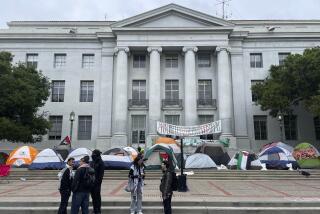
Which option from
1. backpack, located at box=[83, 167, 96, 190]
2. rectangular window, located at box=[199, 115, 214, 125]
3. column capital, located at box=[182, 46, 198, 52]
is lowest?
backpack, located at box=[83, 167, 96, 190]

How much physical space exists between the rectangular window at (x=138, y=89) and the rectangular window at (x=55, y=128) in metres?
8.79

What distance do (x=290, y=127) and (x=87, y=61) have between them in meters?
24.7

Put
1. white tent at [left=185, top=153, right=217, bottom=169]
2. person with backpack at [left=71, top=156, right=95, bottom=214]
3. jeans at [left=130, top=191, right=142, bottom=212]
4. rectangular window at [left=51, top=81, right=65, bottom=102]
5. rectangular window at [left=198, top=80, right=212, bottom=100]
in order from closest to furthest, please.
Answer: person with backpack at [left=71, top=156, right=95, bottom=214] < jeans at [left=130, top=191, right=142, bottom=212] < white tent at [left=185, top=153, right=217, bottom=169] < rectangular window at [left=198, top=80, right=212, bottom=100] < rectangular window at [left=51, top=81, right=65, bottom=102]

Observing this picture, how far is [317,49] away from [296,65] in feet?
8.26

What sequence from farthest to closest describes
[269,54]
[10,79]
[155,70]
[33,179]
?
[269,54] → [155,70] → [10,79] → [33,179]

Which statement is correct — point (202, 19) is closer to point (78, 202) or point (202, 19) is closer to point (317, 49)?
point (317, 49)

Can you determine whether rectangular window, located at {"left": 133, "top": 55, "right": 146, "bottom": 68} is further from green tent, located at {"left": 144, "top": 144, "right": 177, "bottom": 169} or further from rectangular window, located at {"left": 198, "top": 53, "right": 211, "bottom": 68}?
green tent, located at {"left": 144, "top": 144, "right": 177, "bottom": 169}

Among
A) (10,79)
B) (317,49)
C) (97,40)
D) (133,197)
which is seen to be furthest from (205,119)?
(133,197)

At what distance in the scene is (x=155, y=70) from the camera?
1414 inches

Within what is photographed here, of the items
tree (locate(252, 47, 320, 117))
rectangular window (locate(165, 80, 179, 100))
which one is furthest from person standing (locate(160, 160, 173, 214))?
rectangular window (locate(165, 80, 179, 100))

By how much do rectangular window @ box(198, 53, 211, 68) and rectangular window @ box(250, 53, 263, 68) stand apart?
5.11 m

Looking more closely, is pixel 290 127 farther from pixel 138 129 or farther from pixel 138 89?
pixel 138 89

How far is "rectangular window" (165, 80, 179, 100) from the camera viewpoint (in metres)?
36.9

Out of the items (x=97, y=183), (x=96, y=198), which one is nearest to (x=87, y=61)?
(x=97, y=183)
